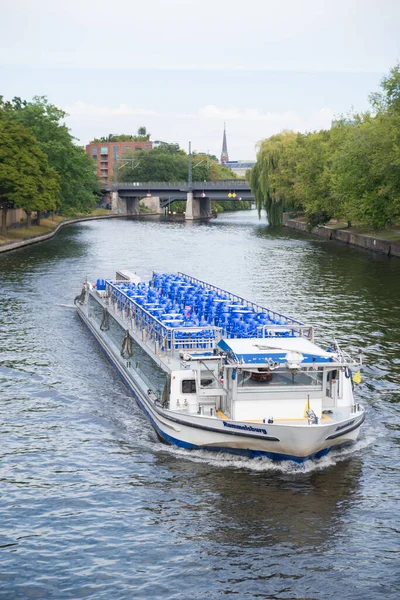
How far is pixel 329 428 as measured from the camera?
27375 millimetres

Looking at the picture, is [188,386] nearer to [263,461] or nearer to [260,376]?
[260,376]

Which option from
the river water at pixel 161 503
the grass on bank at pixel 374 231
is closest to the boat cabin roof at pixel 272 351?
the river water at pixel 161 503

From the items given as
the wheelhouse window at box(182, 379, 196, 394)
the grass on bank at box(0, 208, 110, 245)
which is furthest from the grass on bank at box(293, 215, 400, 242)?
the wheelhouse window at box(182, 379, 196, 394)

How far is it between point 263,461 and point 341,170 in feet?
258

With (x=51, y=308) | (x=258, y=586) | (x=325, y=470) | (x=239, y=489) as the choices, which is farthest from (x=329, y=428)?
(x=51, y=308)

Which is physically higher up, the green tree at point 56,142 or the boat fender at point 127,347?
the green tree at point 56,142

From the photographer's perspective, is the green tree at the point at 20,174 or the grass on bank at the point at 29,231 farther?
the green tree at the point at 20,174

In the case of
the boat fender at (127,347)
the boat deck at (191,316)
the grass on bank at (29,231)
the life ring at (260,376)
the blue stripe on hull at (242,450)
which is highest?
the grass on bank at (29,231)

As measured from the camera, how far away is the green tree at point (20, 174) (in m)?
110

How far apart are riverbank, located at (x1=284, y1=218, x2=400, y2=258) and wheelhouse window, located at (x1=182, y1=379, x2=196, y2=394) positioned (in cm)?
6536

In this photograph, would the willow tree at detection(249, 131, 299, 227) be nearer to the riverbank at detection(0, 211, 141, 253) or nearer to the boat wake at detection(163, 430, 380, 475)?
the riverbank at detection(0, 211, 141, 253)

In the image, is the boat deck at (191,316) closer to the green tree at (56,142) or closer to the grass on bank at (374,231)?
the grass on bank at (374,231)

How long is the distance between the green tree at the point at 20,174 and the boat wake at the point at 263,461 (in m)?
85.9

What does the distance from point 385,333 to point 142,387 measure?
2055cm
